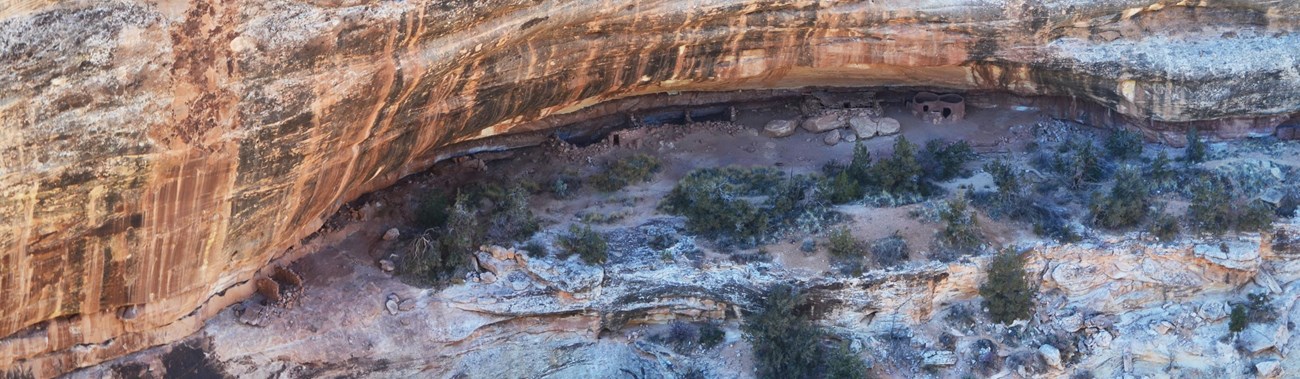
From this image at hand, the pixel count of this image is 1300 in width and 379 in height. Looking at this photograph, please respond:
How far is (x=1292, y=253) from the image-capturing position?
2105 centimetres

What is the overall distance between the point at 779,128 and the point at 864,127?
1.70 m

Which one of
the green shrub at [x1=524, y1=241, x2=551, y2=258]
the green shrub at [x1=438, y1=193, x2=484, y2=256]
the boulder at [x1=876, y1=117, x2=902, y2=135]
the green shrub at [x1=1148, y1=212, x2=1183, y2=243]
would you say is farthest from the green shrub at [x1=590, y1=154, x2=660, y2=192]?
the green shrub at [x1=1148, y1=212, x2=1183, y2=243]

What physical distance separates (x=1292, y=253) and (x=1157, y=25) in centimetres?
462

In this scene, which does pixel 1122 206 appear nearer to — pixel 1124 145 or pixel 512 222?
pixel 1124 145

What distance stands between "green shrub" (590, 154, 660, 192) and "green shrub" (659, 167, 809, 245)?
0.80 m

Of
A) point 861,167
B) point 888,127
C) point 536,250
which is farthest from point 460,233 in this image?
point 888,127

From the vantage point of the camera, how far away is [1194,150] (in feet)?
76.0

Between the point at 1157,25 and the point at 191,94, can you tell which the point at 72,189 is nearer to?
the point at 191,94

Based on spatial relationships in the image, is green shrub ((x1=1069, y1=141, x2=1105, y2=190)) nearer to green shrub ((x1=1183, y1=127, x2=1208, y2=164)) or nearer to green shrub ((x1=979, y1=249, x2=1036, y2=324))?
green shrub ((x1=1183, y1=127, x2=1208, y2=164))

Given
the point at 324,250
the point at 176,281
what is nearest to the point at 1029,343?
the point at 324,250

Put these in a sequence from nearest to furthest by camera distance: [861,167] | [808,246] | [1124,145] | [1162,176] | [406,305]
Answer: [406,305], [808,246], [1162,176], [861,167], [1124,145]

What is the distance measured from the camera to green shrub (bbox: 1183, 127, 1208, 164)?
23.1 m

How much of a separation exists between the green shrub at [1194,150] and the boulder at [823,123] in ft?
21.3

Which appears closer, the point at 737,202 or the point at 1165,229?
the point at 1165,229
